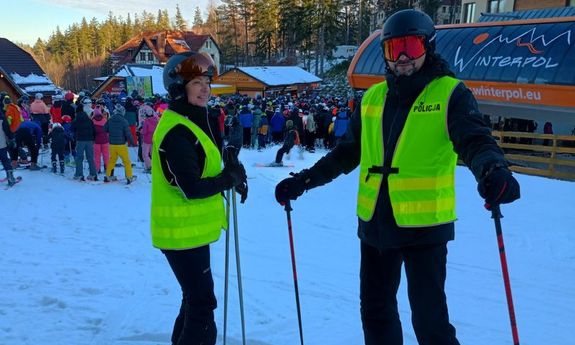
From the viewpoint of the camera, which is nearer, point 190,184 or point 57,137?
point 190,184

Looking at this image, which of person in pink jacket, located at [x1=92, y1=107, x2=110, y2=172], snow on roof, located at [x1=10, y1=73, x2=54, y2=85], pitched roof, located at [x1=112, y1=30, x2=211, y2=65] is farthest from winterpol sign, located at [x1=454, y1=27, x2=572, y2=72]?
pitched roof, located at [x1=112, y1=30, x2=211, y2=65]

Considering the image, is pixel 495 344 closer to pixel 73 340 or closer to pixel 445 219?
pixel 445 219

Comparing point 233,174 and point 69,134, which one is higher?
point 233,174

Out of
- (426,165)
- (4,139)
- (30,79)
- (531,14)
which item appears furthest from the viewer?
(30,79)

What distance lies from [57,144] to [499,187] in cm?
1040

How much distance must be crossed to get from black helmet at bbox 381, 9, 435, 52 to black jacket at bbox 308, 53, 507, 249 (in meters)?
0.12

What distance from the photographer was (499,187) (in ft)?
5.85

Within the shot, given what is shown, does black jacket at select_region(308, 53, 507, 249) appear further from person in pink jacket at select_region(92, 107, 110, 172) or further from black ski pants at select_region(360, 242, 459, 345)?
person in pink jacket at select_region(92, 107, 110, 172)

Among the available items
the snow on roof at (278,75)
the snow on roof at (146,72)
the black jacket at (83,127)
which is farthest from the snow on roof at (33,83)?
the black jacket at (83,127)

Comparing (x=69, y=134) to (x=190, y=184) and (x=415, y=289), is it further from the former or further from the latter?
(x=415, y=289)

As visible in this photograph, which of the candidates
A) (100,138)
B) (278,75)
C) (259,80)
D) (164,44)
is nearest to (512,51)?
(100,138)

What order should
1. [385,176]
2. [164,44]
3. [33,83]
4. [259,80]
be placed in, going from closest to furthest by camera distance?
[385,176], [33,83], [259,80], [164,44]

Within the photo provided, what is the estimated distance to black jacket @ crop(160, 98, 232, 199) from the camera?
2.33 m

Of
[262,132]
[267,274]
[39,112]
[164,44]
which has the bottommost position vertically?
[267,274]
